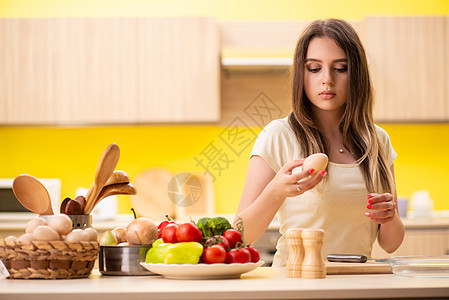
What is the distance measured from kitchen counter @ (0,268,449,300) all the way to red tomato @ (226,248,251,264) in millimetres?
45

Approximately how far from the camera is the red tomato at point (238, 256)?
1411mm

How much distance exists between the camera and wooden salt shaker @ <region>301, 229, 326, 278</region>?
1.44 m

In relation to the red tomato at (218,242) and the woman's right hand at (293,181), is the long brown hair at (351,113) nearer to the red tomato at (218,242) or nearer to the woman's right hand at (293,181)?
the woman's right hand at (293,181)

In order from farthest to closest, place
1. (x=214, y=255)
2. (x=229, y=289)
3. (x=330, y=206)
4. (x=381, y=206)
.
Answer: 1. (x=330, y=206)
2. (x=381, y=206)
3. (x=214, y=255)
4. (x=229, y=289)

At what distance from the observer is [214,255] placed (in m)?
1.39

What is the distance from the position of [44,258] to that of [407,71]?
11.2 feet

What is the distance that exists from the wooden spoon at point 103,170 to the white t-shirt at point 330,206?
1.84 feet

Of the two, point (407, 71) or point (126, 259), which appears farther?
point (407, 71)

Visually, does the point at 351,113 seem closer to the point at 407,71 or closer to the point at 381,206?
the point at 381,206

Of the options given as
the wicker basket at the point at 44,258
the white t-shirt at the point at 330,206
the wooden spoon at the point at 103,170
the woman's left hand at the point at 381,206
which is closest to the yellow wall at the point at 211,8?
the white t-shirt at the point at 330,206

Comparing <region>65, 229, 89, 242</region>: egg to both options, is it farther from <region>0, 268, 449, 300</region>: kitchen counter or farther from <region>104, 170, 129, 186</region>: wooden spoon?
<region>104, 170, 129, 186</region>: wooden spoon

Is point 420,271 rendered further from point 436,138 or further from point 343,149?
point 436,138

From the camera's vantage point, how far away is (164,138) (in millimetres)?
4555

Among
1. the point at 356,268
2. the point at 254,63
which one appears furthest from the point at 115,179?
the point at 254,63
